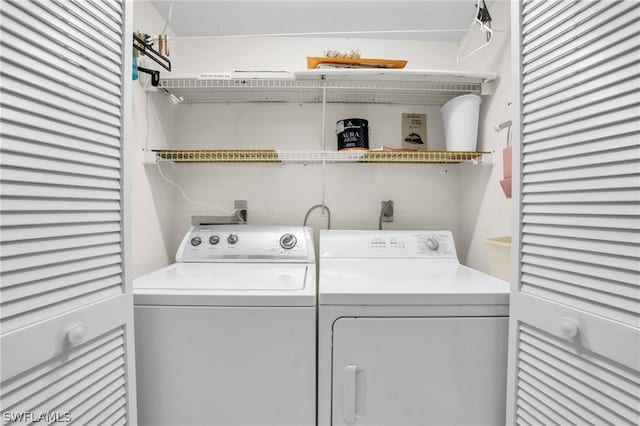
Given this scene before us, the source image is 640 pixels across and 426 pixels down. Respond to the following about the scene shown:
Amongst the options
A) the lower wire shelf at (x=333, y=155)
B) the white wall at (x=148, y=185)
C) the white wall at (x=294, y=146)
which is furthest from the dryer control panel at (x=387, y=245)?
the white wall at (x=148, y=185)

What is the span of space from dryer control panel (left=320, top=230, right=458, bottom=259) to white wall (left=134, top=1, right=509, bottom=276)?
0.25m

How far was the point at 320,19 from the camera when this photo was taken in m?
1.77

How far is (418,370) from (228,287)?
77cm

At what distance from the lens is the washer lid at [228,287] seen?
3.40 ft

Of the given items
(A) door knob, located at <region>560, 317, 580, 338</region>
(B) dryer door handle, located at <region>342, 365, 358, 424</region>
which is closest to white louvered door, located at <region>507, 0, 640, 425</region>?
(A) door knob, located at <region>560, 317, 580, 338</region>

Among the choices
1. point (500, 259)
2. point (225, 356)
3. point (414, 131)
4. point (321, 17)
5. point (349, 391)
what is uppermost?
point (321, 17)

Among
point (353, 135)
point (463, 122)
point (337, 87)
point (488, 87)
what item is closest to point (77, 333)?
point (353, 135)

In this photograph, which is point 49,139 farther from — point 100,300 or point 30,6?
point 100,300

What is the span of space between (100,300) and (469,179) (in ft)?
6.52

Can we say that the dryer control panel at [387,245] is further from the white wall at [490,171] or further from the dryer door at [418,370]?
the dryer door at [418,370]

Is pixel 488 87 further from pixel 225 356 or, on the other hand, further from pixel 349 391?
pixel 225 356

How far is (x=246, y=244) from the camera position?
5.35 feet

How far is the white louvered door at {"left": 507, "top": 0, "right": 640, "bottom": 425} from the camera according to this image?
0.66 metres
